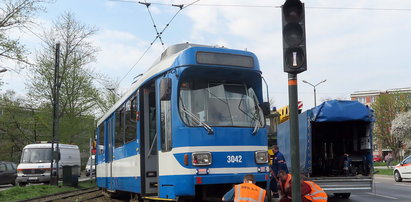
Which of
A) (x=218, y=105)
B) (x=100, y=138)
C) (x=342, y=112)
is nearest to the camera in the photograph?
(x=218, y=105)

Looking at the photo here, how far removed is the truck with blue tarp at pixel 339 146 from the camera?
11.5 meters

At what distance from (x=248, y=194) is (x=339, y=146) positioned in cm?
875

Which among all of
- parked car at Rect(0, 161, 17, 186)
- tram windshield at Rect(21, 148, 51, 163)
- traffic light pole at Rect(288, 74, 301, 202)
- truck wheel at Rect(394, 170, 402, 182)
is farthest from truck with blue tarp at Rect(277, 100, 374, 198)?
parked car at Rect(0, 161, 17, 186)

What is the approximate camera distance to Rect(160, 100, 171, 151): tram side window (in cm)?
805

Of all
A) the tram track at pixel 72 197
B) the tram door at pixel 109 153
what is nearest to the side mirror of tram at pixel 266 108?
the tram door at pixel 109 153

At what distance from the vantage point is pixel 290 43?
509cm

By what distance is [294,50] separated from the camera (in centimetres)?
507

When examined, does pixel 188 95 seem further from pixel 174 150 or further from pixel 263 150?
pixel 263 150

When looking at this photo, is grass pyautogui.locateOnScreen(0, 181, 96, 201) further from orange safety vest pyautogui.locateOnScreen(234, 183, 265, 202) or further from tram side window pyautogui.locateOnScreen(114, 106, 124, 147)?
orange safety vest pyautogui.locateOnScreen(234, 183, 265, 202)

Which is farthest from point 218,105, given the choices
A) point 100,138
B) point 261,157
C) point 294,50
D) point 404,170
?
point 404,170

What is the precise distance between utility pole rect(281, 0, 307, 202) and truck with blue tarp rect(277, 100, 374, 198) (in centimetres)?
669

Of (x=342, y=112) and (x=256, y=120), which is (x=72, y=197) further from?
(x=256, y=120)

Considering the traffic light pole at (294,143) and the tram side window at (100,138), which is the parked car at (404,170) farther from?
the traffic light pole at (294,143)

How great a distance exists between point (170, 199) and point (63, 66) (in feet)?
90.2
